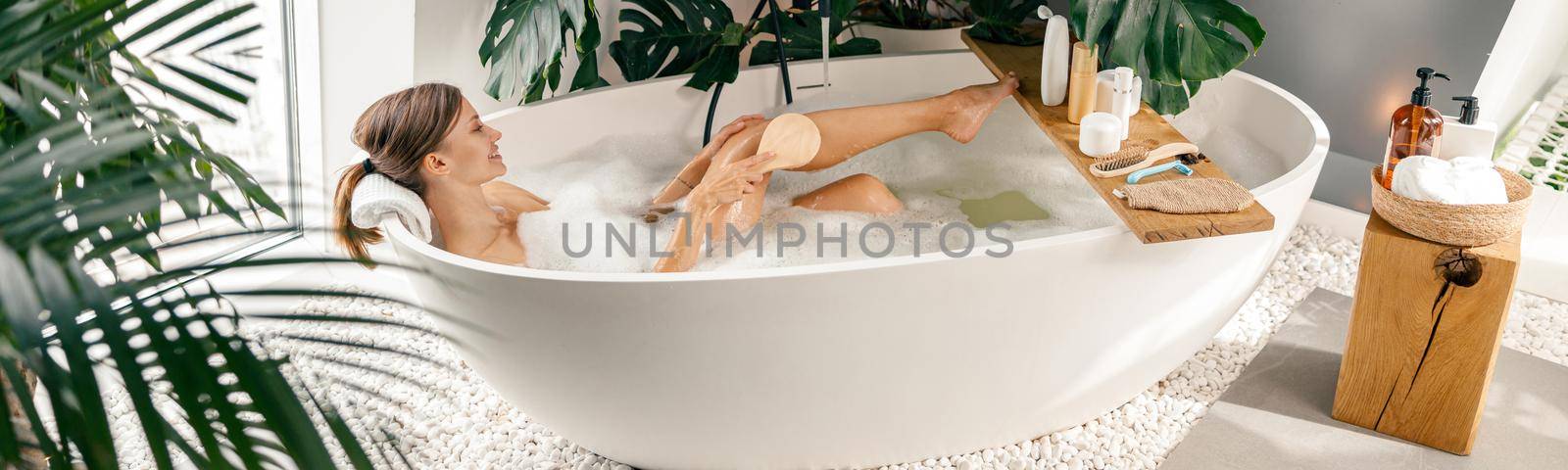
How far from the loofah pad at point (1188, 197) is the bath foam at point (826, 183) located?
0.30m

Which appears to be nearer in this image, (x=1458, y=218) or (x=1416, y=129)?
(x=1458, y=218)

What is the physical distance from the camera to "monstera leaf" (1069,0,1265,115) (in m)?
2.07

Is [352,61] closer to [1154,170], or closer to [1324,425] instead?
[1154,170]

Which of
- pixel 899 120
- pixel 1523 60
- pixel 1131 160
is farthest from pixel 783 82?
pixel 1523 60

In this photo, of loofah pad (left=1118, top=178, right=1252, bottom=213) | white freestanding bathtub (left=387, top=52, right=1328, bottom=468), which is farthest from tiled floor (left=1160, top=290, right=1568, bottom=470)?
loofah pad (left=1118, top=178, right=1252, bottom=213)

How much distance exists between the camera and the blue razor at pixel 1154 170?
2020mm

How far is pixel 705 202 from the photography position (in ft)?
7.10

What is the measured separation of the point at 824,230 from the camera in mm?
2375

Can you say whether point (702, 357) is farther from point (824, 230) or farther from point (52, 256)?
point (52, 256)

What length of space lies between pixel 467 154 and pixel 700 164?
0.60 metres

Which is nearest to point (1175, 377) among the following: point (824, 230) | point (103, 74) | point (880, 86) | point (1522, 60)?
point (824, 230)

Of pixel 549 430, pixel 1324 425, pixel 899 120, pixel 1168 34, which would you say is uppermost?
pixel 1168 34

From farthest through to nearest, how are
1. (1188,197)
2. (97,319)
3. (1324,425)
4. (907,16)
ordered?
(907,16)
(1324,425)
(1188,197)
(97,319)

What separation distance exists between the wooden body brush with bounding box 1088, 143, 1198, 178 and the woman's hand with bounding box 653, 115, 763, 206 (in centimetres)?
80
